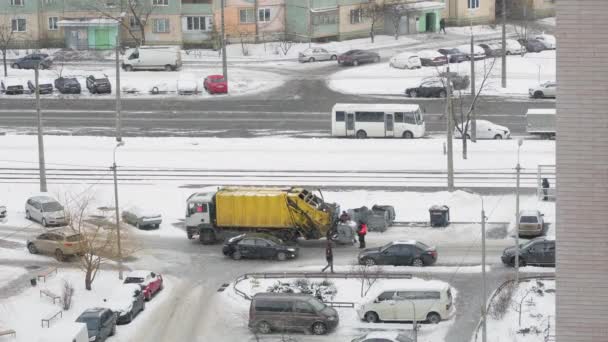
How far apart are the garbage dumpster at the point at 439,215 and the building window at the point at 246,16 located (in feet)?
133

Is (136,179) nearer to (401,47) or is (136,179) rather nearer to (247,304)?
(247,304)

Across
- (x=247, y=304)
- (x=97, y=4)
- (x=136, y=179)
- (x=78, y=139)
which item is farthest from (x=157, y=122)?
(x=247, y=304)

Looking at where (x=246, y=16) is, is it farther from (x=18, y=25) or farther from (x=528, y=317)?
(x=528, y=317)

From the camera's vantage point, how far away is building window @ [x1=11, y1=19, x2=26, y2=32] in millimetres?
86438

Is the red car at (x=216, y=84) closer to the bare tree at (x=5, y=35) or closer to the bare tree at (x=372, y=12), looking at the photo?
the bare tree at (x=5, y=35)

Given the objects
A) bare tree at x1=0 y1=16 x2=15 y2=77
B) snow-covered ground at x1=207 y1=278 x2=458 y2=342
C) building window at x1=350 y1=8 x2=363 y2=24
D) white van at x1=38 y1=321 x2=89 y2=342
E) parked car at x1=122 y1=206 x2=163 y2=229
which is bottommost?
snow-covered ground at x1=207 y1=278 x2=458 y2=342

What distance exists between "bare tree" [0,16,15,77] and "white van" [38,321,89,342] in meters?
46.1

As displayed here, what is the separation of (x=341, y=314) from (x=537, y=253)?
7.57 meters

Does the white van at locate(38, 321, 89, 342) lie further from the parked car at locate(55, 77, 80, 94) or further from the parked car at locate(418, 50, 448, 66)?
the parked car at locate(418, 50, 448, 66)

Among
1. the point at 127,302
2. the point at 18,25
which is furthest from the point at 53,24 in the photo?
the point at 127,302

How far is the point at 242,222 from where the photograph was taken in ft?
155

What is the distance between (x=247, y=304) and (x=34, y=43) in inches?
1963

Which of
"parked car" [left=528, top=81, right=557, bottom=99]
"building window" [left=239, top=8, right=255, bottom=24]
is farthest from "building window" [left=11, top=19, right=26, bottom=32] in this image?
"parked car" [left=528, top=81, right=557, bottom=99]

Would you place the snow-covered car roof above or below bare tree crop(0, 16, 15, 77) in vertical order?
below
